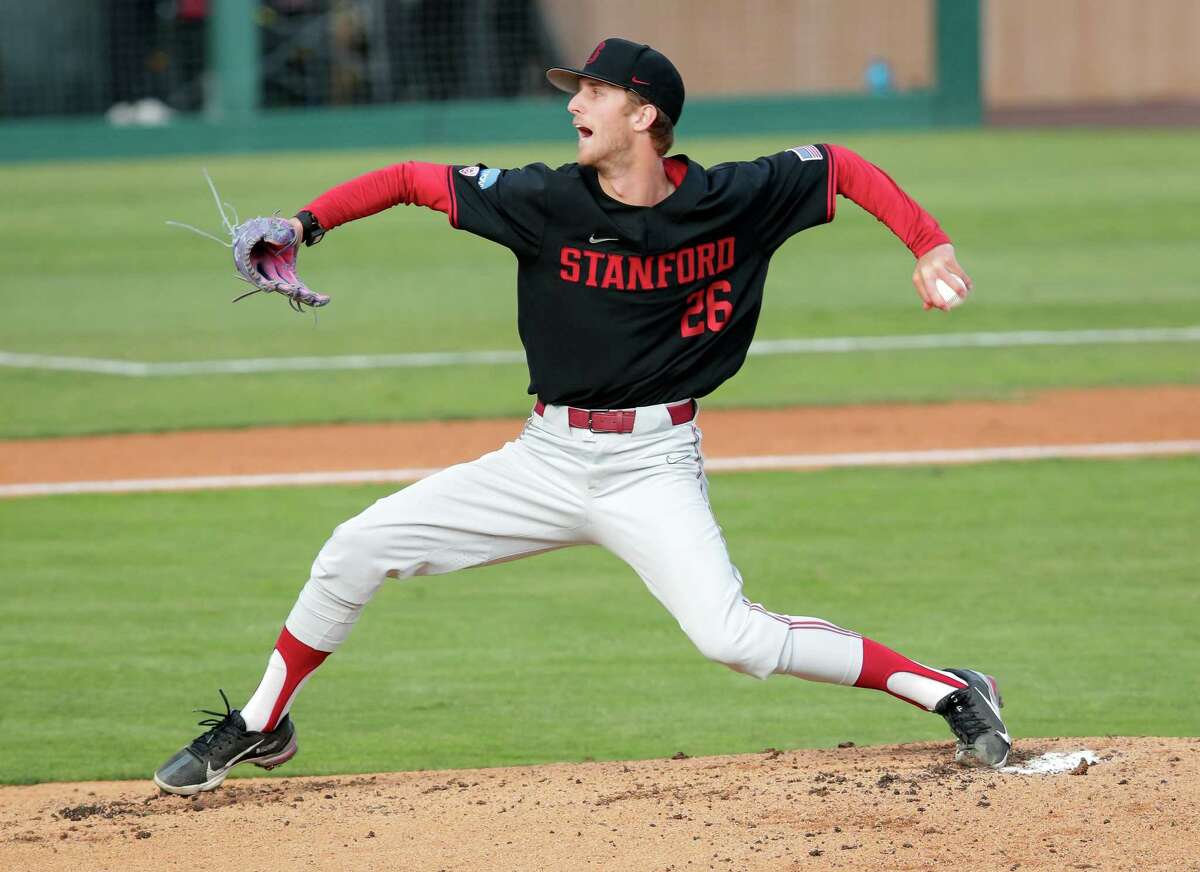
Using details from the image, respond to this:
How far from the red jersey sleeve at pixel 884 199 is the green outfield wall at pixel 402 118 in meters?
19.2

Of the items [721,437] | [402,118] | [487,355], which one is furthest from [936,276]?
[402,118]

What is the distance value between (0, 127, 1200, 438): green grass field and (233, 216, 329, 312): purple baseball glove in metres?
5.94

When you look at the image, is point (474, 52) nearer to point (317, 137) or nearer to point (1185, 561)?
point (317, 137)

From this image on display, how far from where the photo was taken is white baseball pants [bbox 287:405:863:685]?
167 inches

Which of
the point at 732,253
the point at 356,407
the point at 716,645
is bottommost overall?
the point at 356,407

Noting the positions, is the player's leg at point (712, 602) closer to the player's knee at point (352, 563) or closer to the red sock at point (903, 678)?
the red sock at point (903, 678)

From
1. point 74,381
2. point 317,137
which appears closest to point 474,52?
point 317,137

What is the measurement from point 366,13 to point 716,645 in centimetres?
2259

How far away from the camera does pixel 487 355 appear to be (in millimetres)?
12219

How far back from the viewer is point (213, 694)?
5547 millimetres

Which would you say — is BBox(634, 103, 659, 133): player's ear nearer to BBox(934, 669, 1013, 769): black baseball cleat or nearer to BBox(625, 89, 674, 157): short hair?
BBox(625, 89, 674, 157): short hair

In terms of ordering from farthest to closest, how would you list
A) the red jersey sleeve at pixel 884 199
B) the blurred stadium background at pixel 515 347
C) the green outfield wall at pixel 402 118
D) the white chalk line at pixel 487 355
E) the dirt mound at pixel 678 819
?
the green outfield wall at pixel 402 118, the white chalk line at pixel 487 355, the blurred stadium background at pixel 515 347, the red jersey sleeve at pixel 884 199, the dirt mound at pixel 678 819

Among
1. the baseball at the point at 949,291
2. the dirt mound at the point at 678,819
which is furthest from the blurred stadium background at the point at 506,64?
the baseball at the point at 949,291

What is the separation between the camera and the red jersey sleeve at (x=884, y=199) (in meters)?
4.41
